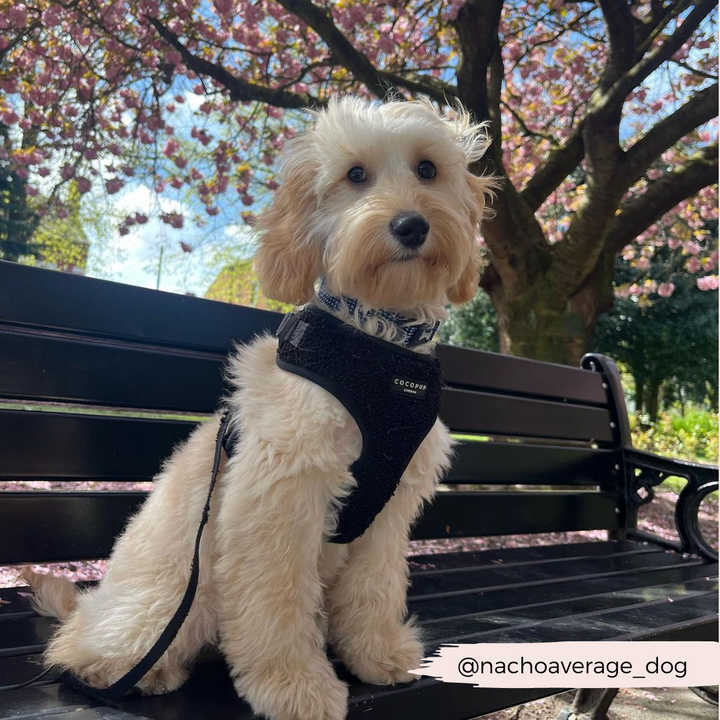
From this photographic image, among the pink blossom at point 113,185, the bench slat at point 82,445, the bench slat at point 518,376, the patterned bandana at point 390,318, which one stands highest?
the pink blossom at point 113,185

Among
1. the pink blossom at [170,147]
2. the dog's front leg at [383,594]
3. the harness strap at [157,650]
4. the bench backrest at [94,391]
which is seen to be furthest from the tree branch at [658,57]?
the harness strap at [157,650]

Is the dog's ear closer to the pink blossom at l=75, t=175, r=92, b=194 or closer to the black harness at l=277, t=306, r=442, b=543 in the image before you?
the black harness at l=277, t=306, r=442, b=543

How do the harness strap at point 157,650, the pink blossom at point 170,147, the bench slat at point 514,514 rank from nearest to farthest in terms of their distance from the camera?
the harness strap at point 157,650, the bench slat at point 514,514, the pink blossom at point 170,147

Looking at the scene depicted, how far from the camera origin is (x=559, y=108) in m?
8.08

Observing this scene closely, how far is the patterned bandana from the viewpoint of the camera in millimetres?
1573

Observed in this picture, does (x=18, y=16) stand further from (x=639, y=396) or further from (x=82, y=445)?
(x=639, y=396)

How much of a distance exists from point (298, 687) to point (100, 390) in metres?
1.14

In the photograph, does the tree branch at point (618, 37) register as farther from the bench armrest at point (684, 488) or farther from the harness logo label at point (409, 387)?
the harness logo label at point (409, 387)

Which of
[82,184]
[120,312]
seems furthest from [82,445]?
[82,184]

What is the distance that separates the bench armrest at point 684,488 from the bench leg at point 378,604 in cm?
213

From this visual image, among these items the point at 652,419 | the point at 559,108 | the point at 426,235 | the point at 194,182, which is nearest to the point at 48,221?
the point at 194,182

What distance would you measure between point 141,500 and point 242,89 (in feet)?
14.4

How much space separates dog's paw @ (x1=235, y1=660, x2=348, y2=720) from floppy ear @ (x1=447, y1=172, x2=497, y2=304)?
989mm

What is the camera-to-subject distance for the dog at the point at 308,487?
1.40 metres
